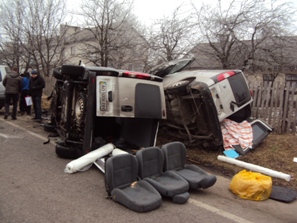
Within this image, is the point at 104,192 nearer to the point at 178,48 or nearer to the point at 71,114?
the point at 71,114

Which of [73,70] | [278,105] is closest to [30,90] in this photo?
[73,70]

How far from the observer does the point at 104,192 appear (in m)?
3.98

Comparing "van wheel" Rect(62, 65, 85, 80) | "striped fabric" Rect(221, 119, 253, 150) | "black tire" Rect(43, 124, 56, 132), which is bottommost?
"black tire" Rect(43, 124, 56, 132)

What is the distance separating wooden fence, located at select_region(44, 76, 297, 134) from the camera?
7773 millimetres

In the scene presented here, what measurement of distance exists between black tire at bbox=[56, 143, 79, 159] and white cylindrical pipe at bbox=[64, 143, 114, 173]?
0.50 m

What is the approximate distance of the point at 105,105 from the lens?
4.72 meters

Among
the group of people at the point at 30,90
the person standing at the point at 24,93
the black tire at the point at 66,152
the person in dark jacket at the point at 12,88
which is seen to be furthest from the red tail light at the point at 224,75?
the person standing at the point at 24,93

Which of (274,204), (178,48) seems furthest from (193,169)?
(178,48)

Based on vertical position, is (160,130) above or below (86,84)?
below

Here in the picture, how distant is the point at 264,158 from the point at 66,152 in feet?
12.3

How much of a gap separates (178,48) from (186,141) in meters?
11.1

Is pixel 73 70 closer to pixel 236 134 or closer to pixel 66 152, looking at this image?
pixel 66 152

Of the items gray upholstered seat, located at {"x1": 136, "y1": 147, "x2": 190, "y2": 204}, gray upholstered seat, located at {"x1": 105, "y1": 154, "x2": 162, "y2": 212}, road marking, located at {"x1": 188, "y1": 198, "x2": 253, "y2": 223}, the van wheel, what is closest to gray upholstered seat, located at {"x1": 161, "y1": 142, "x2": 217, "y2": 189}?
gray upholstered seat, located at {"x1": 136, "y1": 147, "x2": 190, "y2": 204}

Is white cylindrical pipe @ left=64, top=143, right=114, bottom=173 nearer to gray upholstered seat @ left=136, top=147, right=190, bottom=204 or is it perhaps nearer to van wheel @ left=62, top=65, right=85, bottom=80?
gray upholstered seat @ left=136, top=147, right=190, bottom=204
